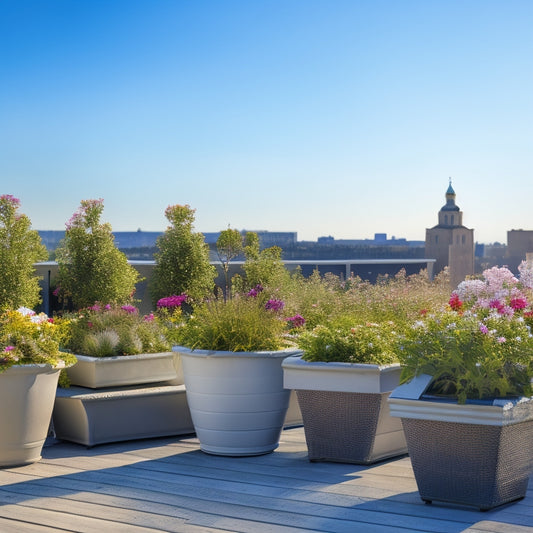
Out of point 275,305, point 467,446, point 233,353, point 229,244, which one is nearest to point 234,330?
point 233,353

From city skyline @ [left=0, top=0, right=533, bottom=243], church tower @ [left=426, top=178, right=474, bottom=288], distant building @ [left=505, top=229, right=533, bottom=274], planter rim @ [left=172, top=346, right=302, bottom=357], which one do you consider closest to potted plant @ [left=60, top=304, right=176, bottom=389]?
planter rim @ [left=172, top=346, right=302, bottom=357]

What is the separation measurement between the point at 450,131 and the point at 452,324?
30.3 metres

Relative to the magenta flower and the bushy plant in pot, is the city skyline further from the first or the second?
the magenta flower

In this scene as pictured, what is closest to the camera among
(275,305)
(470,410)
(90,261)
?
(470,410)

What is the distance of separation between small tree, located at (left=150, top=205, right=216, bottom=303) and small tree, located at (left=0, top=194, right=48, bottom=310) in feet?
5.77

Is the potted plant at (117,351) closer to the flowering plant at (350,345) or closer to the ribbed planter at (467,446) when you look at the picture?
the flowering plant at (350,345)

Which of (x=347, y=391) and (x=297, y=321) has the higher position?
(x=297, y=321)

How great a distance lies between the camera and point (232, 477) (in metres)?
3.96

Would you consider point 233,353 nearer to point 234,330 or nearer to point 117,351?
point 234,330

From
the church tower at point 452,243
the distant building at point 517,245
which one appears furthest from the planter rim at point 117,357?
the distant building at point 517,245

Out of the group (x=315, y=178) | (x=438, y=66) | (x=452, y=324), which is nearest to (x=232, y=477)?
(x=452, y=324)

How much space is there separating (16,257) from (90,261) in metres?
0.90

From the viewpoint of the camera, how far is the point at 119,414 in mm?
4785

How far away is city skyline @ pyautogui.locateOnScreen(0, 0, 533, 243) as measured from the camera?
43.3 feet
